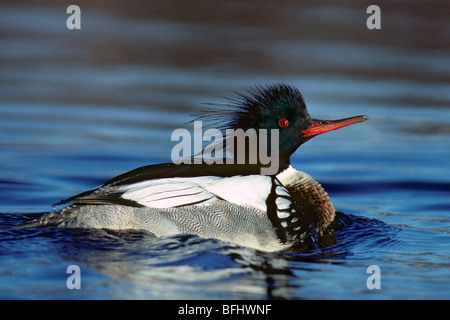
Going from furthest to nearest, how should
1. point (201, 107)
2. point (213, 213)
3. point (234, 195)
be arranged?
point (201, 107) < point (234, 195) < point (213, 213)

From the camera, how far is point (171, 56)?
40.8 ft

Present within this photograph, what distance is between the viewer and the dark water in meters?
5.65

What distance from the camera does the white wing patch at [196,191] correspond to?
636 cm

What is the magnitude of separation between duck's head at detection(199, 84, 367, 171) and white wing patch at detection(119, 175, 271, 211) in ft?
1.93

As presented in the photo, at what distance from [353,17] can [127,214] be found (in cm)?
866

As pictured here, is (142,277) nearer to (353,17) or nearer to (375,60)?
(375,60)

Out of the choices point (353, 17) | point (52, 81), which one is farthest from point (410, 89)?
point (52, 81)

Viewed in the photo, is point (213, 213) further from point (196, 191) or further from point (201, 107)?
point (201, 107)

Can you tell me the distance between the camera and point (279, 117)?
6988mm

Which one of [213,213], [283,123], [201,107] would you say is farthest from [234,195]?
[201,107]

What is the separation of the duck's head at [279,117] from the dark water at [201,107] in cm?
95

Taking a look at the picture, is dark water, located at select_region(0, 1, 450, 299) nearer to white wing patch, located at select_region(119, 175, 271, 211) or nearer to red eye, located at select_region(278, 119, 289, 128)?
white wing patch, located at select_region(119, 175, 271, 211)

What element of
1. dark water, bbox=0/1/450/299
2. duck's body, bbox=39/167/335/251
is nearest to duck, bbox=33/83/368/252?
duck's body, bbox=39/167/335/251

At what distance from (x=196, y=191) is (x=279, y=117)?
3.57 feet
